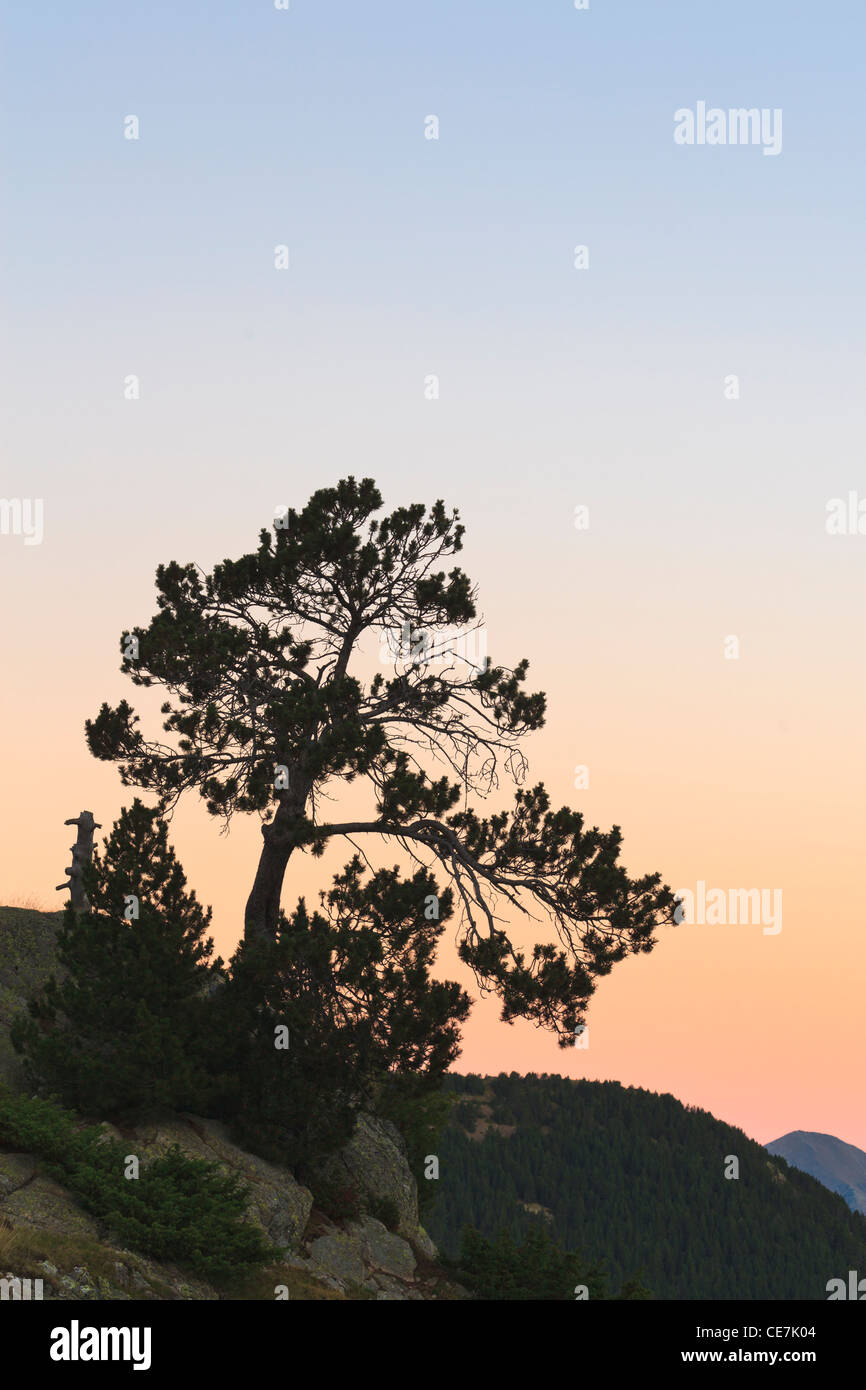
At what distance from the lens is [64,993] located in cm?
2181

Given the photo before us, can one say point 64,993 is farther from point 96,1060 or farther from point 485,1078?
point 485,1078

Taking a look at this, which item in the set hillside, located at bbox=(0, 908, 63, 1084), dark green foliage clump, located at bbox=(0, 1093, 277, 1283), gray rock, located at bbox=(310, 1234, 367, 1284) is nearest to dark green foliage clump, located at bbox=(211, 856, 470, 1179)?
gray rock, located at bbox=(310, 1234, 367, 1284)

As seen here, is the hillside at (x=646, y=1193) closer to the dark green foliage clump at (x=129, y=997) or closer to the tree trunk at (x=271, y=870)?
the tree trunk at (x=271, y=870)

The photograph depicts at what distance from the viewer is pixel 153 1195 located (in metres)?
17.1

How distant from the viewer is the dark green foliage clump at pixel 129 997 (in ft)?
A: 67.1

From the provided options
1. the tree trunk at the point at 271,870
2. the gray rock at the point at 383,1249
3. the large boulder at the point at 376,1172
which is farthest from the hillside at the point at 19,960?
the gray rock at the point at 383,1249

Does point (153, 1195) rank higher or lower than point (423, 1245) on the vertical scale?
higher

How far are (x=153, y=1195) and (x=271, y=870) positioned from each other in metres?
8.37

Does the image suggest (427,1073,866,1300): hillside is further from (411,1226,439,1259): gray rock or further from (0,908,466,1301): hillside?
(0,908,466,1301): hillside

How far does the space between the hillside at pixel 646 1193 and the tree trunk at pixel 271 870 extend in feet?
346

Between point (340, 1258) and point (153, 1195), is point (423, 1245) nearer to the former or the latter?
point (340, 1258)

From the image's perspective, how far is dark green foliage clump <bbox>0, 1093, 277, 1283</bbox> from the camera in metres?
16.4

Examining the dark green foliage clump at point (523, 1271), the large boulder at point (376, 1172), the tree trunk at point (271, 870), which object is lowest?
the dark green foliage clump at point (523, 1271)

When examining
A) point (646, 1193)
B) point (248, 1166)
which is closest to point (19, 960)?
point (248, 1166)
